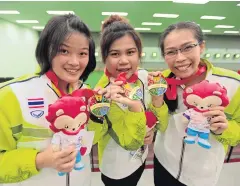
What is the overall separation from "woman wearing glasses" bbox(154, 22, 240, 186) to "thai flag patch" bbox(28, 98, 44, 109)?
0.62 metres

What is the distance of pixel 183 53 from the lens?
1.11 metres

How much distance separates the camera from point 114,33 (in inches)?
45.4

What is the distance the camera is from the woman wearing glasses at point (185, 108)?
43.5 inches

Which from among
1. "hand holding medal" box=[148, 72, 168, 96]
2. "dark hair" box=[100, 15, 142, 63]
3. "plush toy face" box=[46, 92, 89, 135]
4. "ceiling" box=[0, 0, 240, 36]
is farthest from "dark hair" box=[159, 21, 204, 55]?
"ceiling" box=[0, 0, 240, 36]

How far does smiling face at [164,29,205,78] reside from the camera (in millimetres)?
1101

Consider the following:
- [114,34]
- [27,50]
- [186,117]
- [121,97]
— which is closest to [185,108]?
[186,117]

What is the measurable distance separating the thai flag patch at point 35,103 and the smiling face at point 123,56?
426 mm

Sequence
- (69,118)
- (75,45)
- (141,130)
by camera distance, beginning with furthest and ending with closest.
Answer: (141,130) → (75,45) → (69,118)

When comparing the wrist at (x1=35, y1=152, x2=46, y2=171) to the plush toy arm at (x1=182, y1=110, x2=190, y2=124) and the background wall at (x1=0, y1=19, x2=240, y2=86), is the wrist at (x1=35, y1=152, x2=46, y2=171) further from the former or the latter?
the background wall at (x1=0, y1=19, x2=240, y2=86)

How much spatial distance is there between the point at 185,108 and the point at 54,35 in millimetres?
756

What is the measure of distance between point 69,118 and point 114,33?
1.85ft

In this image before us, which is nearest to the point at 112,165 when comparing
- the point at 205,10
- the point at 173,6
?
the point at 173,6

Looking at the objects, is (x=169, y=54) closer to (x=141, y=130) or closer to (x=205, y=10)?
(x=141, y=130)

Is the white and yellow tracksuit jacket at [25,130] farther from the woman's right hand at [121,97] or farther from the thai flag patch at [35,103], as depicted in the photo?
the woman's right hand at [121,97]
